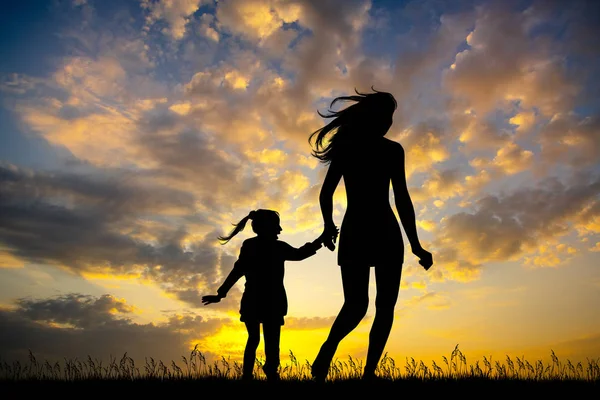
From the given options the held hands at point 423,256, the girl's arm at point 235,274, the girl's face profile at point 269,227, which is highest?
the girl's face profile at point 269,227

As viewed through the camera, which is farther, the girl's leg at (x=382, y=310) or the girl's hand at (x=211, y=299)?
the girl's hand at (x=211, y=299)

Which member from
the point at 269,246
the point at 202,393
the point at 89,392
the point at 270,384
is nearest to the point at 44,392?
the point at 89,392

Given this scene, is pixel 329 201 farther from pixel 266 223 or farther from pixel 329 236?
pixel 266 223

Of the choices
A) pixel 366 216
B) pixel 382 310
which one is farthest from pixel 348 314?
pixel 366 216

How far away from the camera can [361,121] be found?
250 inches

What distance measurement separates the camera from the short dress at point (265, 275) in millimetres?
8227

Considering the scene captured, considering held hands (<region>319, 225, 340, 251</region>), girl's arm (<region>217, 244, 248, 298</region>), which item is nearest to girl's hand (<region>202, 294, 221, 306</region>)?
girl's arm (<region>217, 244, 248, 298</region>)

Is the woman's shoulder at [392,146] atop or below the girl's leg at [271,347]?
atop

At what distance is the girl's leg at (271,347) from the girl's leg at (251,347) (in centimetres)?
14

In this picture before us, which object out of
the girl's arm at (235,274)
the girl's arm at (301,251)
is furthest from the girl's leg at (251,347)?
the girl's arm at (301,251)

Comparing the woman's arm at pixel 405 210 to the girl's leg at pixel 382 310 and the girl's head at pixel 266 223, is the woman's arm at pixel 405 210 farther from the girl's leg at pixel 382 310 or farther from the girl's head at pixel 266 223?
the girl's head at pixel 266 223

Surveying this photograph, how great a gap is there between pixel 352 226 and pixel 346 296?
75cm

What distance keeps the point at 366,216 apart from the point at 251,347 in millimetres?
3275

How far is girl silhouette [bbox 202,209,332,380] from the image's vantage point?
26.8ft
